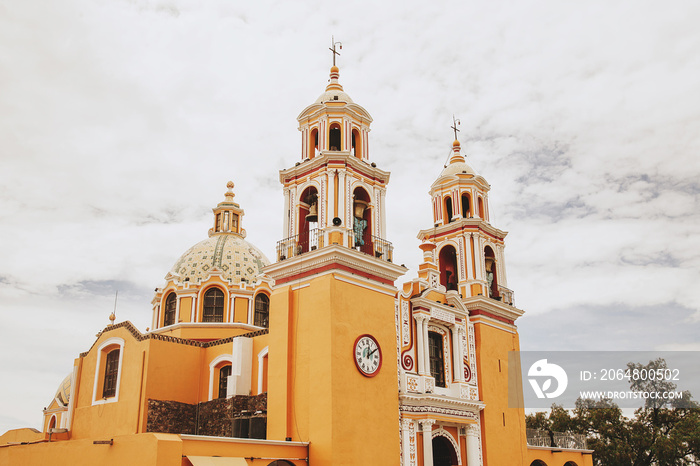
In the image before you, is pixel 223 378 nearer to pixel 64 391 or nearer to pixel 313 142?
pixel 313 142

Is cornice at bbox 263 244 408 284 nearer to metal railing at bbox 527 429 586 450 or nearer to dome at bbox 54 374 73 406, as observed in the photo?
metal railing at bbox 527 429 586 450

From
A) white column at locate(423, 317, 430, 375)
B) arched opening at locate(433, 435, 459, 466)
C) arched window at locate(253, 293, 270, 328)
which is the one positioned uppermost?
arched window at locate(253, 293, 270, 328)

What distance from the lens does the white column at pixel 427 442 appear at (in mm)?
17312

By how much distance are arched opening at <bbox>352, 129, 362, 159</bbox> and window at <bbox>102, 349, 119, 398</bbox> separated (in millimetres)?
9737

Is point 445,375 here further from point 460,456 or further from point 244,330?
point 244,330

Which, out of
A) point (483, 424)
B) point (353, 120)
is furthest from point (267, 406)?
point (353, 120)

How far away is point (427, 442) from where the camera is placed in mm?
17453

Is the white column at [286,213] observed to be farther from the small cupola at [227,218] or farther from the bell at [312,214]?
the small cupola at [227,218]

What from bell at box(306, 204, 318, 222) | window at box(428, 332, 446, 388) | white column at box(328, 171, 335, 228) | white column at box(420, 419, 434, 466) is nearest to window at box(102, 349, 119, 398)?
bell at box(306, 204, 318, 222)

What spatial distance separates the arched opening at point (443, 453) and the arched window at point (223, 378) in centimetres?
646

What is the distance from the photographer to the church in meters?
15.4

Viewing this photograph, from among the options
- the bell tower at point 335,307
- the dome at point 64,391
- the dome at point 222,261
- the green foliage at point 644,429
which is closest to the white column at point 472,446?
the bell tower at point 335,307

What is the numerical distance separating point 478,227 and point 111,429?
1332 centimetres

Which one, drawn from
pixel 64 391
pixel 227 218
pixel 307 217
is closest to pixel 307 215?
pixel 307 217
